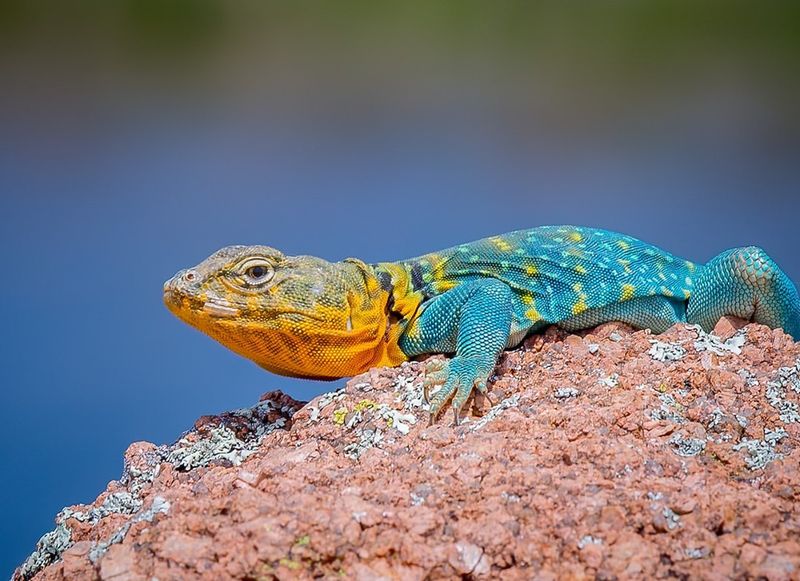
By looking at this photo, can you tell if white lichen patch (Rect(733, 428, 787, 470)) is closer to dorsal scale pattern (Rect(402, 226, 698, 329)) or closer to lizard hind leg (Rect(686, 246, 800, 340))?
dorsal scale pattern (Rect(402, 226, 698, 329))

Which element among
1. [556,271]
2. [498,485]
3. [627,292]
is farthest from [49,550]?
[627,292]

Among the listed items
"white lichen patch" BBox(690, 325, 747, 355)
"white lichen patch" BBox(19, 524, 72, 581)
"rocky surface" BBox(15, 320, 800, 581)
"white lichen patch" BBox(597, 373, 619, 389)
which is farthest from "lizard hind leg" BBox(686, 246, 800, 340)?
"white lichen patch" BBox(19, 524, 72, 581)

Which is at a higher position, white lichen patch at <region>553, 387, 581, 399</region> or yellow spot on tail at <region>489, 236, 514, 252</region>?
yellow spot on tail at <region>489, 236, 514, 252</region>

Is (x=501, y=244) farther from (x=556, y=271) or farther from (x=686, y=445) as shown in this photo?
(x=686, y=445)

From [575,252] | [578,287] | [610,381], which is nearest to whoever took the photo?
[610,381]

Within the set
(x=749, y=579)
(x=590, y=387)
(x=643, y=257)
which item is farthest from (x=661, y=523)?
(x=643, y=257)

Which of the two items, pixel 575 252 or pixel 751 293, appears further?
pixel 575 252
